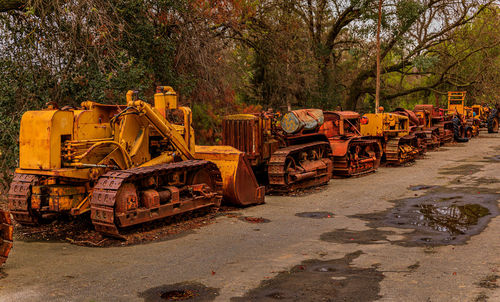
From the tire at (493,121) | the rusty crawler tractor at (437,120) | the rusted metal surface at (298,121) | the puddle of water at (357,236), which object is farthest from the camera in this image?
the tire at (493,121)

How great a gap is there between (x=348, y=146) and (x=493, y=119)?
23630mm

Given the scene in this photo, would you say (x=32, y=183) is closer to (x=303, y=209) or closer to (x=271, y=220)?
(x=271, y=220)

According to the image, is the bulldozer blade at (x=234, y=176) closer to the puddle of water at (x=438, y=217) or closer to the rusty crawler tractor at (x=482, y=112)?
the puddle of water at (x=438, y=217)

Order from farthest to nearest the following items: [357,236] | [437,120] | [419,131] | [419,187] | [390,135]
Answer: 1. [437,120]
2. [419,131]
3. [390,135]
4. [419,187]
5. [357,236]

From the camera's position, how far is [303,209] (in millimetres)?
10922

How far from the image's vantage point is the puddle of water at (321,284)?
5.55 m

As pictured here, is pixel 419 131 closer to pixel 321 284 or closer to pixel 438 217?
pixel 438 217

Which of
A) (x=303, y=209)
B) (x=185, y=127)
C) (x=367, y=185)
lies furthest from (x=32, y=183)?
(x=367, y=185)

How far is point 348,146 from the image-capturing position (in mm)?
15750

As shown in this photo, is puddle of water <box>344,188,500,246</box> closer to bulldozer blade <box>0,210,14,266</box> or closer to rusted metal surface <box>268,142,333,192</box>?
rusted metal surface <box>268,142,333,192</box>

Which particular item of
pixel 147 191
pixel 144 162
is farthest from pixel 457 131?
pixel 147 191

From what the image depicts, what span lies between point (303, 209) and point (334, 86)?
20332mm

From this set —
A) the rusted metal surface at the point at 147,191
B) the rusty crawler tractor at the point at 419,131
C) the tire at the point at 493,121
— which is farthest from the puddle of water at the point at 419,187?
the tire at the point at 493,121

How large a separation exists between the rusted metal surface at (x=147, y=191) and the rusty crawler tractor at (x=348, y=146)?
248 inches
